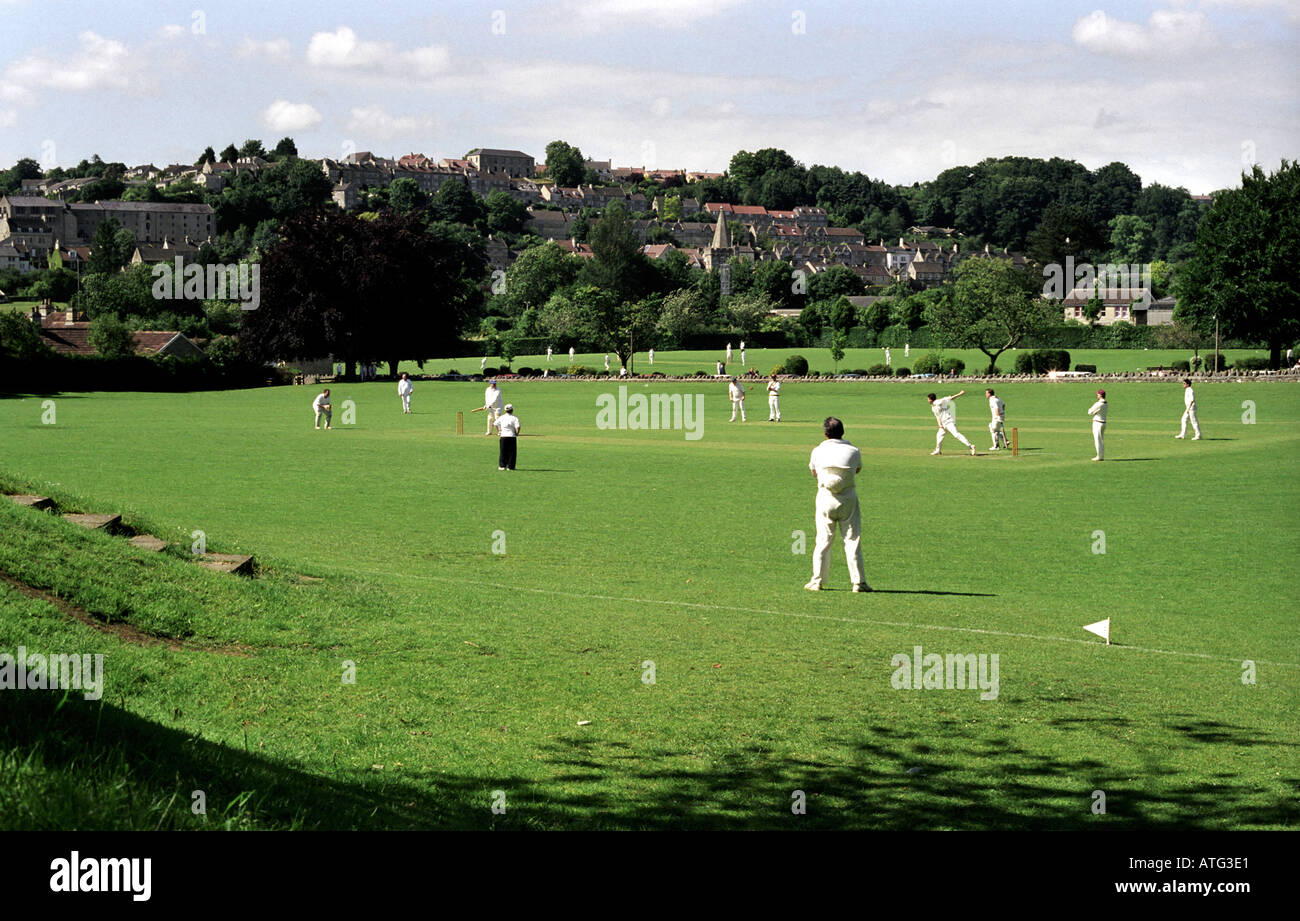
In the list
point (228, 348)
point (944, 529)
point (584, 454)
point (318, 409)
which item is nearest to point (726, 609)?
point (944, 529)

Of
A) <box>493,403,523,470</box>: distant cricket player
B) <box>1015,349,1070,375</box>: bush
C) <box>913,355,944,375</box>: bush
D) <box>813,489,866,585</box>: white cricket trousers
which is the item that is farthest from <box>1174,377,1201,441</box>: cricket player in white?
<box>1015,349,1070,375</box>: bush

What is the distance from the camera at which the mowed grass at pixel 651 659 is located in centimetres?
816

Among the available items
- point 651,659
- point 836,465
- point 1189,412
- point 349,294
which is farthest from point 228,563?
point 349,294

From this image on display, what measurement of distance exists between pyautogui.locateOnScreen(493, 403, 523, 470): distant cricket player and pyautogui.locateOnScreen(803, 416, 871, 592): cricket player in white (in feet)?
55.7

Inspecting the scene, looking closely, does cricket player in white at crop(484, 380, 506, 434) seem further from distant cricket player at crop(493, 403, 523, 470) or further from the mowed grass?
the mowed grass

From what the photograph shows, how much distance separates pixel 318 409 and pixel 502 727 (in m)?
41.8

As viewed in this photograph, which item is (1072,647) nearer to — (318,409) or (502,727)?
(502,727)

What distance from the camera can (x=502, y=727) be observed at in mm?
10180

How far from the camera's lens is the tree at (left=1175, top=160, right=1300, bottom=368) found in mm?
81125

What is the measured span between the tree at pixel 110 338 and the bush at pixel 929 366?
50.8 m

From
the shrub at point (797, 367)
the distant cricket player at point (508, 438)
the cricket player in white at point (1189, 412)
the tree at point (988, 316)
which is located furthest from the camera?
the shrub at point (797, 367)

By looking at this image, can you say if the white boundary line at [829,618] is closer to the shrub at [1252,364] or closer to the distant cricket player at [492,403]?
the distant cricket player at [492,403]

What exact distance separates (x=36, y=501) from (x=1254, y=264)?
82669mm

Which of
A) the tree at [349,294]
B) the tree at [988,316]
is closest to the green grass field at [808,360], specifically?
the tree at [988,316]
